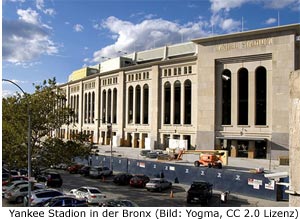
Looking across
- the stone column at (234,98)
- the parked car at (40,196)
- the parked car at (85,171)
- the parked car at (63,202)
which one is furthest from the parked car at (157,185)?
the stone column at (234,98)

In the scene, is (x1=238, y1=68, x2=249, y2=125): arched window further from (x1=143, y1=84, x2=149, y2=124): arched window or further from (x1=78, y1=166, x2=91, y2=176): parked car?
(x1=78, y1=166, x2=91, y2=176): parked car

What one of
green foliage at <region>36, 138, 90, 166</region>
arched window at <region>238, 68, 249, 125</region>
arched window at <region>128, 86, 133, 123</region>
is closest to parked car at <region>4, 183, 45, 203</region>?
green foliage at <region>36, 138, 90, 166</region>

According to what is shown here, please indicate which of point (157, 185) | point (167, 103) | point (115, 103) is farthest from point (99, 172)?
point (115, 103)

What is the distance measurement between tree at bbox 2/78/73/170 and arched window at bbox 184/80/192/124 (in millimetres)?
38868

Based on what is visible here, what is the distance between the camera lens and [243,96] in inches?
2247

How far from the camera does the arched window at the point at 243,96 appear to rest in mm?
56781

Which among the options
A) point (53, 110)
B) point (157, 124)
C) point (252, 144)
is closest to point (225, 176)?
point (53, 110)

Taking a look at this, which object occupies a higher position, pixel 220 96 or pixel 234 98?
pixel 220 96

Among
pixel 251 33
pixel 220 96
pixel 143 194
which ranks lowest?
pixel 143 194

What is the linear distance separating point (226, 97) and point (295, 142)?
50.7 meters

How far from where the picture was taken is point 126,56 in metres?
92.5

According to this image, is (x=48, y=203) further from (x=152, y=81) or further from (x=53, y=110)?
(x=152, y=81)

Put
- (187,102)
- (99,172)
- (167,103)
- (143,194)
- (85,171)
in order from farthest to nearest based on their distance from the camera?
(167,103) → (187,102) → (85,171) → (99,172) → (143,194)

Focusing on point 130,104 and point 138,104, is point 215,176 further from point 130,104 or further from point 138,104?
point 130,104
